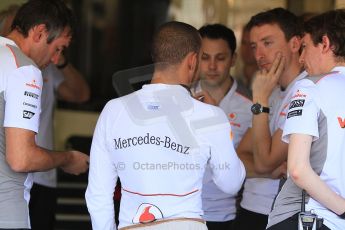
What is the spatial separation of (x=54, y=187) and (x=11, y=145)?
1.45m

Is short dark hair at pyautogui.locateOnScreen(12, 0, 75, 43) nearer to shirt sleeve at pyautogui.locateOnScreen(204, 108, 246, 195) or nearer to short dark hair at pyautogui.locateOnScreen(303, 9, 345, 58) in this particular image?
shirt sleeve at pyautogui.locateOnScreen(204, 108, 246, 195)

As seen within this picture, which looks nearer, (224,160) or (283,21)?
(224,160)

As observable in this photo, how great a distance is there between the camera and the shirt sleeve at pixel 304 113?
2666 mm

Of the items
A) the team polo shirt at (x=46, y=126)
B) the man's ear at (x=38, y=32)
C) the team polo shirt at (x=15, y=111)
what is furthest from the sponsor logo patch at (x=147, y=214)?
the team polo shirt at (x=46, y=126)

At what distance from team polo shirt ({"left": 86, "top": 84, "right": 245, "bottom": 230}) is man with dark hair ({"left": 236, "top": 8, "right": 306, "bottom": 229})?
56 cm

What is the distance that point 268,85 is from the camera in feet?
11.5

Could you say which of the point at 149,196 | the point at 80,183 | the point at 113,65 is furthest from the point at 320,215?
the point at 113,65

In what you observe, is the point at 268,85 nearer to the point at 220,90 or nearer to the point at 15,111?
the point at 220,90

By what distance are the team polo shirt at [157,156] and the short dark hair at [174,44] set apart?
12 centimetres

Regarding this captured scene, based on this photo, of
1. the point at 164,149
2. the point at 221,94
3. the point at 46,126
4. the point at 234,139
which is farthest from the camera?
the point at 46,126

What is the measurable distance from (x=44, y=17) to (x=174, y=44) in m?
0.70

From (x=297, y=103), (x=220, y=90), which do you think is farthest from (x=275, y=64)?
(x=297, y=103)

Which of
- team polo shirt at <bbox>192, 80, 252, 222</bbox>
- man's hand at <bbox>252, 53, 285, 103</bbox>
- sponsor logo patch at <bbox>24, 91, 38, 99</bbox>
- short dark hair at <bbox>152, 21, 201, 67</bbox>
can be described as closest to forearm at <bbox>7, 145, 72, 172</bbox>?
sponsor logo patch at <bbox>24, 91, 38, 99</bbox>

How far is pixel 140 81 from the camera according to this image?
3.76m
